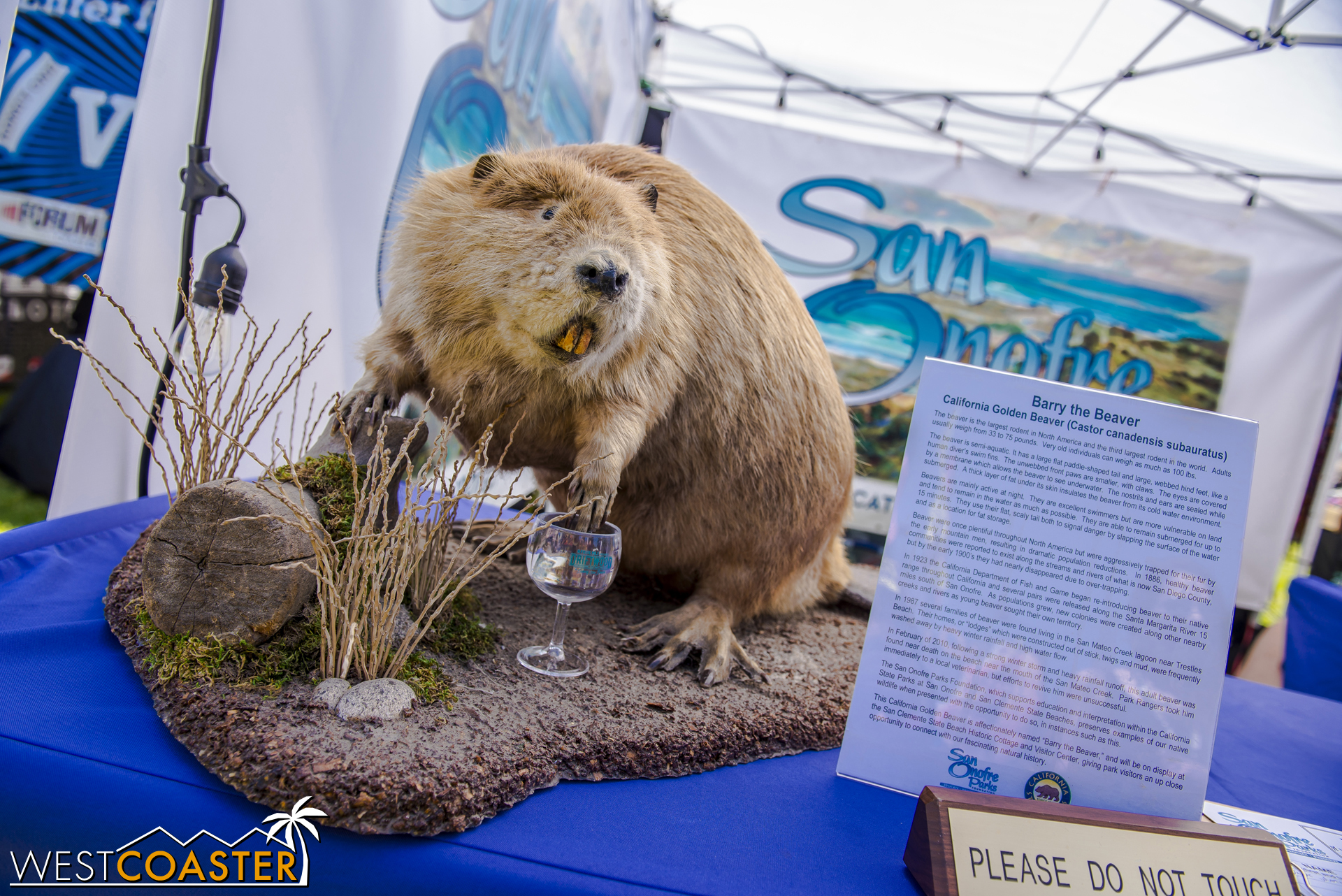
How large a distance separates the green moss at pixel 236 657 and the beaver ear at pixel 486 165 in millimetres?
915

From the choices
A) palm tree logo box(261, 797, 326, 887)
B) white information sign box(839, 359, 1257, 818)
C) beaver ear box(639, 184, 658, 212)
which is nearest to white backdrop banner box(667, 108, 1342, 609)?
beaver ear box(639, 184, 658, 212)

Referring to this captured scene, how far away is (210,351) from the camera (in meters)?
1.56

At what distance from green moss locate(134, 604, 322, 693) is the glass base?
1.35 feet

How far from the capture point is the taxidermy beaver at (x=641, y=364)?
1.42 metres

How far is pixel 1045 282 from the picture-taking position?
5.00 meters

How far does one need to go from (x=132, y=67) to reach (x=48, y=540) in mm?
3011

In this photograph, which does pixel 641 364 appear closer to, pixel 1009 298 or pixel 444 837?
pixel 444 837

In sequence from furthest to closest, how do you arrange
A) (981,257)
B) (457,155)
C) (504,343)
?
(981,257)
(457,155)
(504,343)

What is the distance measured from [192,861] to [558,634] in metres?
0.73

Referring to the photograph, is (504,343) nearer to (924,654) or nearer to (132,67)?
(924,654)

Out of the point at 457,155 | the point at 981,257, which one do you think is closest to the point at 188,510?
the point at 457,155

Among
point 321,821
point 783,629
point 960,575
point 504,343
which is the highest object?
point 504,343

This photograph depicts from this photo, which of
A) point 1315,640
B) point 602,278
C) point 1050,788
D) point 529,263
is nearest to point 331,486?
point 529,263

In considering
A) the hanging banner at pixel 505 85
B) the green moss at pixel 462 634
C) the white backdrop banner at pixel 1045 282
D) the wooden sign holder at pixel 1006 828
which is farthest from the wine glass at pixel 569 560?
the white backdrop banner at pixel 1045 282
